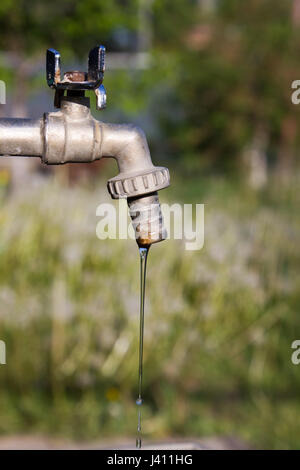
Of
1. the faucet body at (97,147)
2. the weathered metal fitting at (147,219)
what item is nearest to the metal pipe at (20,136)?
the faucet body at (97,147)

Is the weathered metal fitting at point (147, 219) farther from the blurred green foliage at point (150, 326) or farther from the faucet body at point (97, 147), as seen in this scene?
the blurred green foliage at point (150, 326)

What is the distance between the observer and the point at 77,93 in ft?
5.48

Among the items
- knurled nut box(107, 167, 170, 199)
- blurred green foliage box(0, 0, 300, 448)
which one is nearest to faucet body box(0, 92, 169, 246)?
knurled nut box(107, 167, 170, 199)

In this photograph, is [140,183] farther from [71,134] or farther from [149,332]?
[149,332]

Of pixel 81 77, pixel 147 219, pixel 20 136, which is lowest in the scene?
pixel 147 219

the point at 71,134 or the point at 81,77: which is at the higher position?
the point at 81,77

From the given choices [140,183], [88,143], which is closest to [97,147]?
[88,143]

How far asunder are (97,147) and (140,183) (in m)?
0.15

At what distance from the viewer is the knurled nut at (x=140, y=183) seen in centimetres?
160

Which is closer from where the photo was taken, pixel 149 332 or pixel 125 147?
pixel 125 147

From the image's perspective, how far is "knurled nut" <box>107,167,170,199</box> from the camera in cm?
160

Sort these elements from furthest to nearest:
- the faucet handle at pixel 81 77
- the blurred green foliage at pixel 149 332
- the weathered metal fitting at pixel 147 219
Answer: the blurred green foliage at pixel 149 332
the weathered metal fitting at pixel 147 219
the faucet handle at pixel 81 77

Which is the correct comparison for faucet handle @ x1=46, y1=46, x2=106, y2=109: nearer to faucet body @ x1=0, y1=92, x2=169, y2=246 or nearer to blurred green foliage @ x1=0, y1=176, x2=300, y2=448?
faucet body @ x1=0, y1=92, x2=169, y2=246

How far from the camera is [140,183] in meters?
1.61
